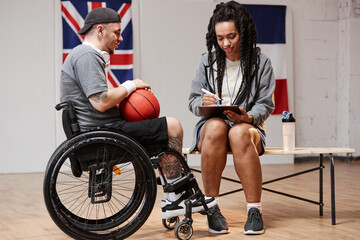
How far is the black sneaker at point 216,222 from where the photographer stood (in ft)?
7.55

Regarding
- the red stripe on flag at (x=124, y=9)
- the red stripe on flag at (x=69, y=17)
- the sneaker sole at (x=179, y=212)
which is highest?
the red stripe on flag at (x=124, y=9)

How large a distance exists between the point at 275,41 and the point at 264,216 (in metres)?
3.58

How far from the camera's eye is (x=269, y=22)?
5.99m

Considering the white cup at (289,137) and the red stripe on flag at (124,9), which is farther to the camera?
the red stripe on flag at (124,9)

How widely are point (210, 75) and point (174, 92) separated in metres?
3.05

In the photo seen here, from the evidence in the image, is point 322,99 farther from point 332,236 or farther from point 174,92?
point 332,236

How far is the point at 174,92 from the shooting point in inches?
224

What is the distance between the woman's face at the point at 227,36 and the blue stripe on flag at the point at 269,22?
3.47m

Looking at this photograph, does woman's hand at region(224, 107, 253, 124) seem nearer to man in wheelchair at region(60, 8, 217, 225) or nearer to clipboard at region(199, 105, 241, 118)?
clipboard at region(199, 105, 241, 118)

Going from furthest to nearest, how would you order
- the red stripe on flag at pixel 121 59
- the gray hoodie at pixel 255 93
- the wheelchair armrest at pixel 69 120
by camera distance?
1. the red stripe on flag at pixel 121 59
2. the gray hoodie at pixel 255 93
3. the wheelchair armrest at pixel 69 120

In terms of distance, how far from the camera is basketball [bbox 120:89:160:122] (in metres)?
2.21

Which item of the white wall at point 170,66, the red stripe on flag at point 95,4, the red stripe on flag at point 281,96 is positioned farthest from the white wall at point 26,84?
the red stripe on flag at point 281,96

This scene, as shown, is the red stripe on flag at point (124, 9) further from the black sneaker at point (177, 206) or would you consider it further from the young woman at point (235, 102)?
the black sneaker at point (177, 206)

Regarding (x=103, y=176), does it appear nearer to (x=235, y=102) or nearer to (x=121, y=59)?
(x=235, y=102)
